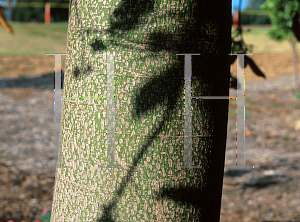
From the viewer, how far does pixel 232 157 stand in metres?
5.24

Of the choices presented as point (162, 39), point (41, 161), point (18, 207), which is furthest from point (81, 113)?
point (41, 161)

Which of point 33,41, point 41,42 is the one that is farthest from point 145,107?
point 33,41

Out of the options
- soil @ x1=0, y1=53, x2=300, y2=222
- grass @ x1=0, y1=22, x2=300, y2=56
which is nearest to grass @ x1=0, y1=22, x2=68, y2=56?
grass @ x1=0, y1=22, x2=300, y2=56

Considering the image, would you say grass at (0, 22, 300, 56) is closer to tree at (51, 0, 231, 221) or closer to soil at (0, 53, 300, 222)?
soil at (0, 53, 300, 222)

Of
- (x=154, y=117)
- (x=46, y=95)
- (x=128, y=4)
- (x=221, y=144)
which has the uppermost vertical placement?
(x=128, y=4)

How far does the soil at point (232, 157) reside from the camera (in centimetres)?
370

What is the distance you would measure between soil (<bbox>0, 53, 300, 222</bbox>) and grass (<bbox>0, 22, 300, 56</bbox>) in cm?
554

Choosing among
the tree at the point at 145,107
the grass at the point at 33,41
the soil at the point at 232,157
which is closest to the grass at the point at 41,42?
the grass at the point at 33,41

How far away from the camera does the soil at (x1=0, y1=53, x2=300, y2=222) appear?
12.1ft

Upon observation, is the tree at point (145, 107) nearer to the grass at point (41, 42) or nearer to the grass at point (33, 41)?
the grass at point (41, 42)

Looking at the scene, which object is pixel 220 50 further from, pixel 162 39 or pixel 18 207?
pixel 18 207

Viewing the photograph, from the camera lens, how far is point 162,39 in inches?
41.6

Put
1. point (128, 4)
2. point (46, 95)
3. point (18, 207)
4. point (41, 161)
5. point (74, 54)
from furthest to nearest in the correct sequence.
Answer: point (46, 95) → point (41, 161) → point (18, 207) → point (74, 54) → point (128, 4)

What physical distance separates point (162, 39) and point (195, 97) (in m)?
0.21
